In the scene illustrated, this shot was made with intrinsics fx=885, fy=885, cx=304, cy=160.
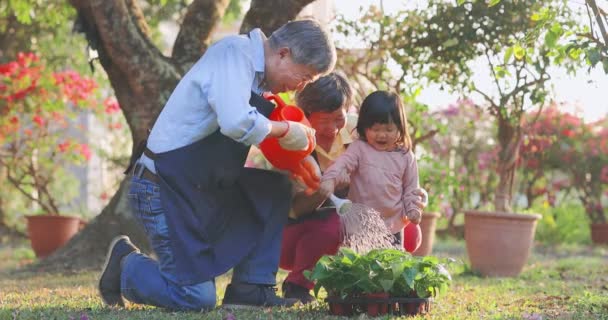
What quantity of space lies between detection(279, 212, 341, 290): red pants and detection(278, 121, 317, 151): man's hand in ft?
2.33

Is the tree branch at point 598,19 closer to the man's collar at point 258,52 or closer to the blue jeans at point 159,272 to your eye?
the man's collar at point 258,52

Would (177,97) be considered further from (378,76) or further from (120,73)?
(378,76)

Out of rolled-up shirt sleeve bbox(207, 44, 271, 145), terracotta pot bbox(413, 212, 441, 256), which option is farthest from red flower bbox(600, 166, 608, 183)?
rolled-up shirt sleeve bbox(207, 44, 271, 145)

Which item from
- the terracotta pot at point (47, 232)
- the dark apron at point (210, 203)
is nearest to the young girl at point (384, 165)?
the dark apron at point (210, 203)

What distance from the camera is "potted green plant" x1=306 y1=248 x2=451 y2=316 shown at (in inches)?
126

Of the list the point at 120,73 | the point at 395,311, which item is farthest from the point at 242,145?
the point at 120,73

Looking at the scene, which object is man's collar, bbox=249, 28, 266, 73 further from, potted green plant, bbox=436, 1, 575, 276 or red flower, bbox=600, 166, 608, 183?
red flower, bbox=600, 166, 608, 183

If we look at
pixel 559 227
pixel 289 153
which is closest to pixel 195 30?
pixel 289 153

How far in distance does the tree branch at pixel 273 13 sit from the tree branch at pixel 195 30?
0.48 metres

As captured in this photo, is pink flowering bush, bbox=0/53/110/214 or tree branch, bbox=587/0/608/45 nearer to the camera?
tree branch, bbox=587/0/608/45

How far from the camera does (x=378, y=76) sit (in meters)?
6.43

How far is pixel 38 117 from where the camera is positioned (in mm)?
9109

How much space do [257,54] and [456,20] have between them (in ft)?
9.69

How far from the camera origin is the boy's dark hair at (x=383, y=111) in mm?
3768
